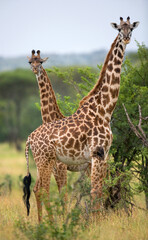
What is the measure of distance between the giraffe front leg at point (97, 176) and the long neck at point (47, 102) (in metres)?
1.47

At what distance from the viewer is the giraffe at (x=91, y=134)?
21.6ft

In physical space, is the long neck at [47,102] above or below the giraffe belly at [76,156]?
above

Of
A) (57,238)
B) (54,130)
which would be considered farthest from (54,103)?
(57,238)

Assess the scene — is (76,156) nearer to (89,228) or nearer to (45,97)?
(89,228)

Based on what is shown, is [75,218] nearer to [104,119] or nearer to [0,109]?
[104,119]

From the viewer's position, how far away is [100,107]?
22.4ft

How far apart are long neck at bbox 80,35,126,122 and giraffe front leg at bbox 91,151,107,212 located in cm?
70

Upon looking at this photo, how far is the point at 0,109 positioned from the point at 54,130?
3659 centimetres

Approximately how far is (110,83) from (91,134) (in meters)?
0.88

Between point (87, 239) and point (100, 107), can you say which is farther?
point (100, 107)

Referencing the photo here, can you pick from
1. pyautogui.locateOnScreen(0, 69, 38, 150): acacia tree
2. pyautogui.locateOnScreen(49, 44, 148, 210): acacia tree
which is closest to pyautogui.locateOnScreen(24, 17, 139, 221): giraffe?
pyautogui.locateOnScreen(49, 44, 148, 210): acacia tree

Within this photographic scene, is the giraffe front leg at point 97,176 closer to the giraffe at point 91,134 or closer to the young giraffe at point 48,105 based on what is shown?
the giraffe at point 91,134

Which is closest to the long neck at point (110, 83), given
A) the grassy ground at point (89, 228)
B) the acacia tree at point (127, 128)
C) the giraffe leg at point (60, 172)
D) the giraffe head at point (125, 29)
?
the giraffe head at point (125, 29)

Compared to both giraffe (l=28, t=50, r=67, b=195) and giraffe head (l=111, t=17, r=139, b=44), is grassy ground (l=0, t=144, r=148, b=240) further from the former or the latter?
giraffe head (l=111, t=17, r=139, b=44)
